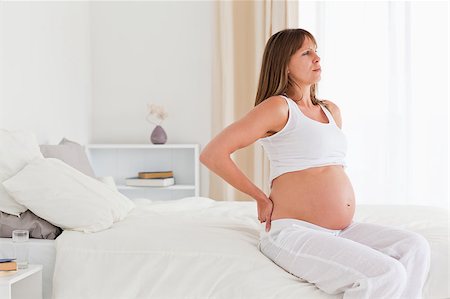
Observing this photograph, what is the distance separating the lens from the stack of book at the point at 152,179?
3.97m

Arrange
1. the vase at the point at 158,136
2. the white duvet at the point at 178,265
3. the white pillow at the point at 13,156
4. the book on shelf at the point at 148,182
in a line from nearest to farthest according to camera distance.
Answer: the white duvet at the point at 178,265, the white pillow at the point at 13,156, the book on shelf at the point at 148,182, the vase at the point at 158,136

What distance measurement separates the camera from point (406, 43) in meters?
4.08

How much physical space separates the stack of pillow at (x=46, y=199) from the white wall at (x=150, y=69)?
2.10m

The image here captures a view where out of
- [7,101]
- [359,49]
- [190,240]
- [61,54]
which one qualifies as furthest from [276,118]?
[359,49]

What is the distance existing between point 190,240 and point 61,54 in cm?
216

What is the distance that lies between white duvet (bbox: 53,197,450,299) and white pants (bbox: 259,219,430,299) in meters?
0.05

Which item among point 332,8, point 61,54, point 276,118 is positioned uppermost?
point 332,8

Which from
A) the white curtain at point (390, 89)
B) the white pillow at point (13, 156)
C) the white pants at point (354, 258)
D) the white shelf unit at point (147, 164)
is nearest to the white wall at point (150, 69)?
the white shelf unit at point (147, 164)

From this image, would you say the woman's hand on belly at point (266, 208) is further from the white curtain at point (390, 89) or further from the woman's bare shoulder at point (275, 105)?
the white curtain at point (390, 89)

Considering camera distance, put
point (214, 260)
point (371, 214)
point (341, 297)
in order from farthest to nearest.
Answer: point (371, 214), point (214, 260), point (341, 297)

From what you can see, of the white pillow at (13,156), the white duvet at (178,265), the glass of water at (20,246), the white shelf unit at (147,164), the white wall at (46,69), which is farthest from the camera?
the white shelf unit at (147,164)

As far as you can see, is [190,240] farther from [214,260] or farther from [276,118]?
[276,118]

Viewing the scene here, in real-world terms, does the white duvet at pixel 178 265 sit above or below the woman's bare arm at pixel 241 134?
below

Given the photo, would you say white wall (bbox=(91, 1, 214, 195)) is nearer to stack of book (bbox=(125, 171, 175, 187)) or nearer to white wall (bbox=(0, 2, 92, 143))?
white wall (bbox=(0, 2, 92, 143))
